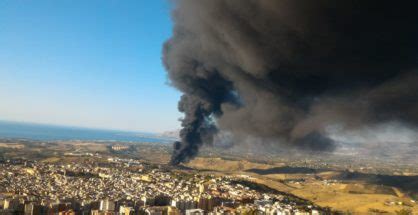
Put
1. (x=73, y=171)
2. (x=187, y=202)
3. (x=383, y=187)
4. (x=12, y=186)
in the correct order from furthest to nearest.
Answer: (x=383, y=187)
(x=73, y=171)
(x=12, y=186)
(x=187, y=202)

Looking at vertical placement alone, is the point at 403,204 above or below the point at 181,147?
below

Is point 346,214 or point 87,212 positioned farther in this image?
point 346,214

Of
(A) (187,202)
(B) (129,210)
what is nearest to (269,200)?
(A) (187,202)

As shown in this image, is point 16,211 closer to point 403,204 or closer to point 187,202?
point 187,202

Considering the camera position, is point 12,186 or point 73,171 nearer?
point 12,186

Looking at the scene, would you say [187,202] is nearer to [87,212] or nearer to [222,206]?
[222,206]

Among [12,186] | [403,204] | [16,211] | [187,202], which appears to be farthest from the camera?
[403,204]

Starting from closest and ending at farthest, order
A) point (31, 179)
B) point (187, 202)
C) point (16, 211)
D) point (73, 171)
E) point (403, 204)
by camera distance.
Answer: point (16, 211), point (187, 202), point (31, 179), point (403, 204), point (73, 171)

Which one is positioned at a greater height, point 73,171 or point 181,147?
point 181,147

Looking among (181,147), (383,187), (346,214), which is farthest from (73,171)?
(383,187)
